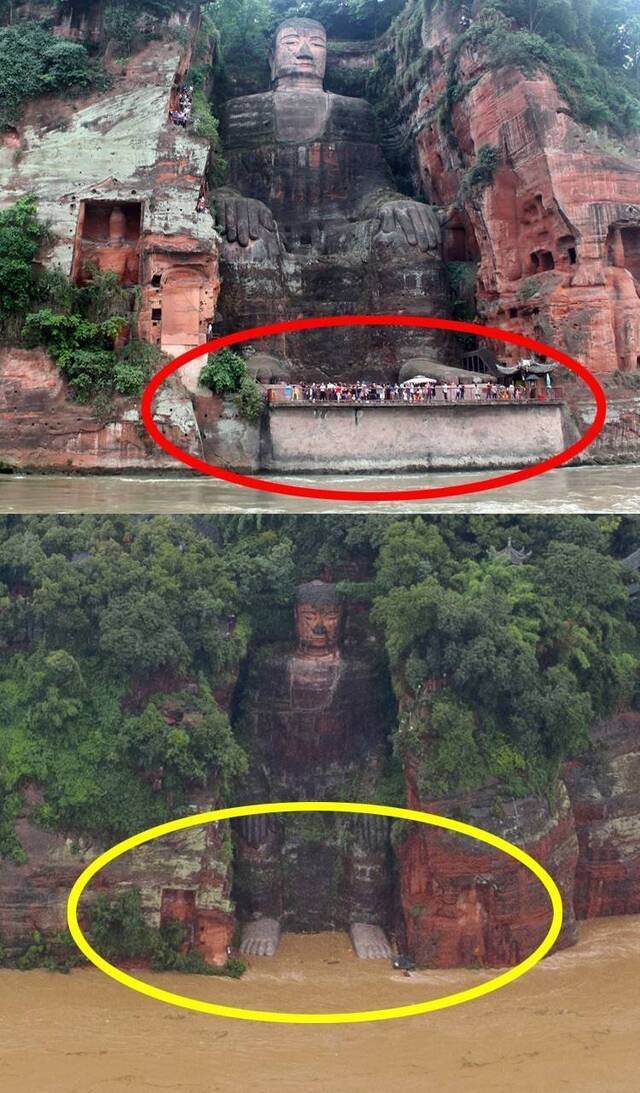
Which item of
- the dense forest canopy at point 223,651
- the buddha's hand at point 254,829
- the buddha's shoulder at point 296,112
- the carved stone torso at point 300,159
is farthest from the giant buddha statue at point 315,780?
the buddha's shoulder at point 296,112

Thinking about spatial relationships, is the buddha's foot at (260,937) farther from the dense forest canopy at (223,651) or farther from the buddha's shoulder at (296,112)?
the buddha's shoulder at (296,112)

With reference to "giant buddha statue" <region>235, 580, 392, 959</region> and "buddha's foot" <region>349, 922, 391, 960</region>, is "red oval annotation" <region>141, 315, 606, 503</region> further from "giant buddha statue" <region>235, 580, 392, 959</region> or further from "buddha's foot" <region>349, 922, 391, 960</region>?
"buddha's foot" <region>349, 922, 391, 960</region>

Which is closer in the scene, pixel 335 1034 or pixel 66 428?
pixel 335 1034

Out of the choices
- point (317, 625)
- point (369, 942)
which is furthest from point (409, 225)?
point (369, 942)

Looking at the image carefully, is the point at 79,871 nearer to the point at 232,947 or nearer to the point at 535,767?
the point at 232,947

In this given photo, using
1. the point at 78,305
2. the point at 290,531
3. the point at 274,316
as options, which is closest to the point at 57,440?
the point at 78,305

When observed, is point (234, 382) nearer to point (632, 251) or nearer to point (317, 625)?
point (317, 625)
